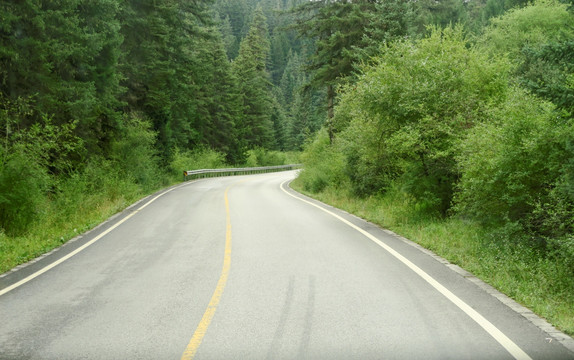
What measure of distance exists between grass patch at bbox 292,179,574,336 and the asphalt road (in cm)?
40

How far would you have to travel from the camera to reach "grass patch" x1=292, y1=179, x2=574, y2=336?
6.07m

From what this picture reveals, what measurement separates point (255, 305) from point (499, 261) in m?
4.65

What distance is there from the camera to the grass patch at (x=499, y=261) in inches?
239

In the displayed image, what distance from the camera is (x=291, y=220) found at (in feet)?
46.1

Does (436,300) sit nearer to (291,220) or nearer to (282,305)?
(282,305)

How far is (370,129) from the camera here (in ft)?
50.4

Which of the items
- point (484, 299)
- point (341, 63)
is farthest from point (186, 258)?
point (341, 63)

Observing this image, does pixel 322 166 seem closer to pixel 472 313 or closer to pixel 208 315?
pixel 472 313

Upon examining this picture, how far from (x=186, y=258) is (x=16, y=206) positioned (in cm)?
555

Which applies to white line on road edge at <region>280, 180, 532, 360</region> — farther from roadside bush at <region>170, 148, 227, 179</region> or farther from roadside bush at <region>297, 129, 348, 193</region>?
roadside bush at <region>170, 148, 227, 179</region>

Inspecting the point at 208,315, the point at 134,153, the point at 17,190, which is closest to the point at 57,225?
the point at 17,190

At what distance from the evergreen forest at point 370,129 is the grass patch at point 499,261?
0.04 metres

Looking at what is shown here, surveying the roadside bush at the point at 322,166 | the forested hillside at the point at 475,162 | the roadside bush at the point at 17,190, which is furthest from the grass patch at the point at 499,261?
the roadside bush at the point at 17,190

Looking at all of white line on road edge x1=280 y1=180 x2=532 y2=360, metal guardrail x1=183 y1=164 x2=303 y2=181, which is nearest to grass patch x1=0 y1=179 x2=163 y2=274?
white line on road edge x1=280 y1=180 x2=532 y2=360
